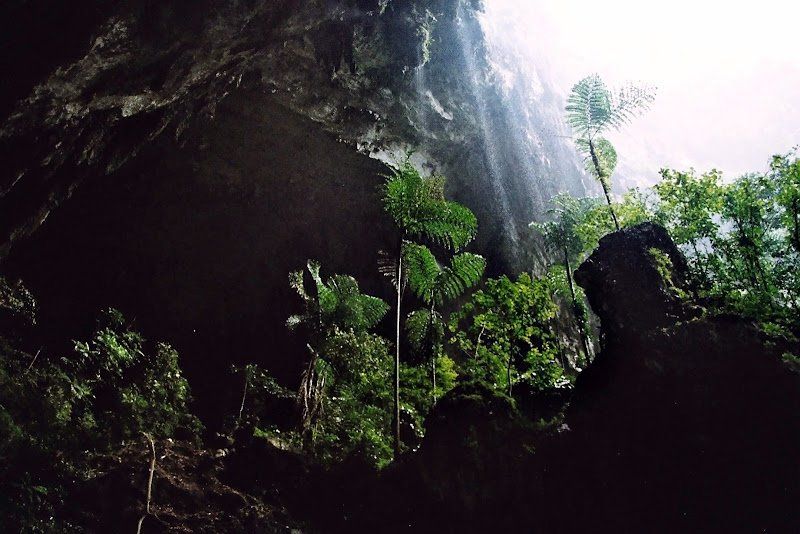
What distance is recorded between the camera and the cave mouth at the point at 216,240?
1118cm

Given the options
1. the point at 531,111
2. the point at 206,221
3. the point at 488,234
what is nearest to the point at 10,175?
the point at 206,221

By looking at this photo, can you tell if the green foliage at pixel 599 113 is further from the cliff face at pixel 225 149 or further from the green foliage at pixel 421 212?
the green foliage at pixel 421 212

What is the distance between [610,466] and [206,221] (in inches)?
467

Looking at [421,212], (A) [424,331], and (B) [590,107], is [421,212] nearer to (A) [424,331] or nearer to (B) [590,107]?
(A) [424,331]

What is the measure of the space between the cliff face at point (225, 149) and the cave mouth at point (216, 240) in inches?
1.7

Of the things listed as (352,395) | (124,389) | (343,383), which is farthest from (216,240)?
(352,395)

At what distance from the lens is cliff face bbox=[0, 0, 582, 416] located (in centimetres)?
610

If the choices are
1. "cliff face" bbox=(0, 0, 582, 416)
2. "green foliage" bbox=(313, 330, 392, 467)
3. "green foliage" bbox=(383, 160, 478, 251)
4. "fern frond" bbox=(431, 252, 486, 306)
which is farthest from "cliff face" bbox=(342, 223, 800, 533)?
"cliff face" bbox=(0, 0, 582, 416)

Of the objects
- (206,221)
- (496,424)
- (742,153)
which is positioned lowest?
(496,424)

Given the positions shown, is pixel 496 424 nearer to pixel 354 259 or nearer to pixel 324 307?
pixel 324 307

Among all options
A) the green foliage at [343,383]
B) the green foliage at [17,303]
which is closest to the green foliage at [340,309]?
the green foliage at [343,383]

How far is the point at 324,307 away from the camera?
955cm

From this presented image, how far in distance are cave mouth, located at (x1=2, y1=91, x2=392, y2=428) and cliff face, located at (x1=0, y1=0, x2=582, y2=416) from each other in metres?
0.04

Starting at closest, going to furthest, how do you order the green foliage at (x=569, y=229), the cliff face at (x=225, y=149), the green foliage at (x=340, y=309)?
1. the cliff face at (x=225, y=149)
2. the green foliage at (x=340, y=309)
3. the green foliage at (x=569, y=229)
